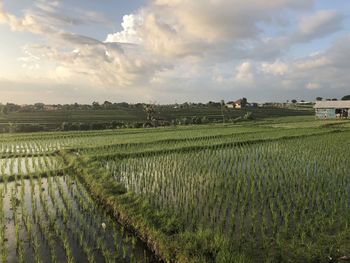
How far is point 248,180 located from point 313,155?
6.06 metres

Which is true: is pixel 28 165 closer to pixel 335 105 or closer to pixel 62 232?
pixel 62 232

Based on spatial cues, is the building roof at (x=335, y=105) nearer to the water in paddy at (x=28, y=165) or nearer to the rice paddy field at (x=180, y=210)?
the rice paddy field at (x=180, y=210)

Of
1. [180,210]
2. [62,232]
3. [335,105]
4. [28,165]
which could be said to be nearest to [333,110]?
[335,105]

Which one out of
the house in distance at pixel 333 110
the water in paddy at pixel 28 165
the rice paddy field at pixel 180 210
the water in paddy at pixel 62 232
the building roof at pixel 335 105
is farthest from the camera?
the house in distance at pixel 333 110

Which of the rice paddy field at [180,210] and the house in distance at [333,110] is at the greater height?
the house in distance at [333,110]

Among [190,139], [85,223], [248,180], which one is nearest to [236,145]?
[190,139]

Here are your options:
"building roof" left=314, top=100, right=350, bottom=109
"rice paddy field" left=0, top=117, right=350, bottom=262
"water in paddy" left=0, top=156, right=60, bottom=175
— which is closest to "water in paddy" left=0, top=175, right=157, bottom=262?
"rice paddy field" left=0, top=117, right=350, bottom=262

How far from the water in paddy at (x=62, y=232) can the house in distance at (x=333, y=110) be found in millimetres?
40442

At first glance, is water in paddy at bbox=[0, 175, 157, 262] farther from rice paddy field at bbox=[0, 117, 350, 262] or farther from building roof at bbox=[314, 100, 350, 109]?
building roof at bbox=[314, 100, 350, 109]

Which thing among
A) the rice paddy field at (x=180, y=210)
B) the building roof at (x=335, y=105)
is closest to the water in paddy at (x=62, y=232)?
the rice paddy field at (x=180, y=210)

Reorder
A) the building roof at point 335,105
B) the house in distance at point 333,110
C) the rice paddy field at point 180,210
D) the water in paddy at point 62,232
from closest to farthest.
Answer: the rice paddy field at point 180,210, the water in paddy at point 62,232, the building roof at point 335,105, the house in distance at point 333,110

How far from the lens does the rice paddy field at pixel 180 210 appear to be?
573cm

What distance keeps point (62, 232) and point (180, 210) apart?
8.65 feet

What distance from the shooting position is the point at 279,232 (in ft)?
20.6
